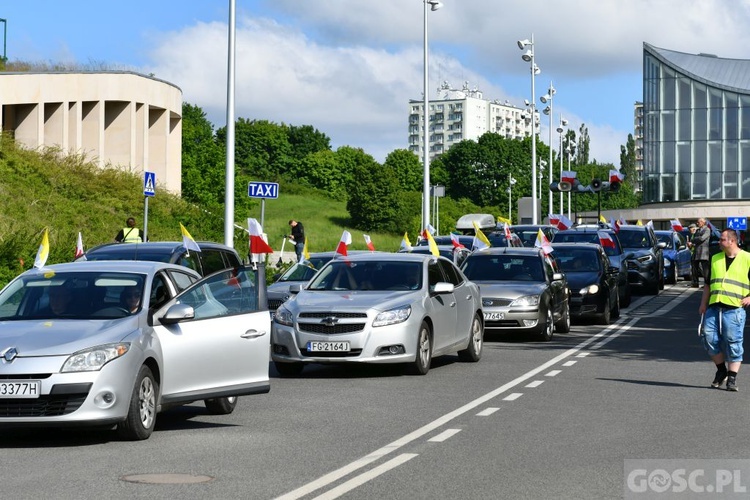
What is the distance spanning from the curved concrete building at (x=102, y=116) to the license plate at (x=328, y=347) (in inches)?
1205

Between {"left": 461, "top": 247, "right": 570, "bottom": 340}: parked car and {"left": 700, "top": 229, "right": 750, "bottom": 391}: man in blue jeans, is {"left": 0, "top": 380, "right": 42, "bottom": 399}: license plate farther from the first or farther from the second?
{"left": 461, "top": 247, "right": 570, "bottom": 340}: parked car

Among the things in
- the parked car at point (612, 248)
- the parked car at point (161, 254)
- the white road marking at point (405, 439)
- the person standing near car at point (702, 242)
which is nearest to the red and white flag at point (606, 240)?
the parked car at point (612, 248)

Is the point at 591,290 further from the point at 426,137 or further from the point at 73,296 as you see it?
the point at 426,137

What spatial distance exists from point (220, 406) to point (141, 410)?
187cm

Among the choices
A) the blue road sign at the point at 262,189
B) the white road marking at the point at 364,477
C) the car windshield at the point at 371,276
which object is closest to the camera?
the white road marking at the point at 364,477

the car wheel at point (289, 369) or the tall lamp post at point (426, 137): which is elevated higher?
the tall lamp post at point (426, 137)

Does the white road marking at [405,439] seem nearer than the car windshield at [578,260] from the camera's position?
Yes

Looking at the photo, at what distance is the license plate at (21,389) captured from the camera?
10516 mm

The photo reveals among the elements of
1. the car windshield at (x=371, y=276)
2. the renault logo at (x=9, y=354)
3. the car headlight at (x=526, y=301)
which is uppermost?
the car windshield at (x=371, y=276)

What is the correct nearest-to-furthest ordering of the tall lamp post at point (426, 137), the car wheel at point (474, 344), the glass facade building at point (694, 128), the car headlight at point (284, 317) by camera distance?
the car headlight at point (284, 317), the car wheel at point (474, 344), the tall lamp post at point (426, 137), the glass facade building at point (694, 128)

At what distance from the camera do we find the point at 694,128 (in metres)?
103

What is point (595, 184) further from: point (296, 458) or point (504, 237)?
point (296, 458)

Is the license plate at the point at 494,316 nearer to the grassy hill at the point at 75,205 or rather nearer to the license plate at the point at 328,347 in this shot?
the license plate at the point at 328,347

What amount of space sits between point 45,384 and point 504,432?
3.70 m
